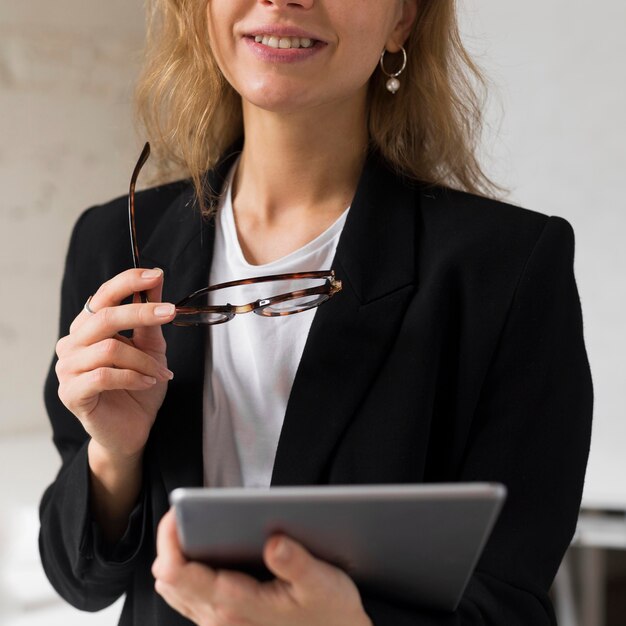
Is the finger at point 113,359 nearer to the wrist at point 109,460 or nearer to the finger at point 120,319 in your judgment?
the finger at point 120,319

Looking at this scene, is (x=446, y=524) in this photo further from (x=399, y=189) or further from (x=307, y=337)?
(x=399, y=189)

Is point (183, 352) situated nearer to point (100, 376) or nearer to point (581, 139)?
point (100, 376)

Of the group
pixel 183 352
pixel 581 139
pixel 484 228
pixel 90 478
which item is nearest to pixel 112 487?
pixel 90 478

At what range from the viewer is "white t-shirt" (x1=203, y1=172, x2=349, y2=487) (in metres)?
1.10

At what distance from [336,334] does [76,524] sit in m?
0.36

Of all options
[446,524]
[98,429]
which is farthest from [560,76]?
[446,524]

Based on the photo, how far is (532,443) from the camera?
102 centimetres

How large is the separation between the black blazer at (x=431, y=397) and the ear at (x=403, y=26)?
0.17 m

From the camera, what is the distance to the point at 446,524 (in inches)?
27.3

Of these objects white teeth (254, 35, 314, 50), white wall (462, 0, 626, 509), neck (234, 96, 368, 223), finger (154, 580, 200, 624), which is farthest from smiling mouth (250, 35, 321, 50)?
white wall (462, 0, 626, 509)

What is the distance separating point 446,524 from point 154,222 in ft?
2.36

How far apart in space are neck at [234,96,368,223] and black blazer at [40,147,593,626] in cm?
5

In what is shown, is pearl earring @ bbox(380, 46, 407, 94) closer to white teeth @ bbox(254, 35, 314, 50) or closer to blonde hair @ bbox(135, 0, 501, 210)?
blonde hair @ bbox(135, 0, 501, 210)

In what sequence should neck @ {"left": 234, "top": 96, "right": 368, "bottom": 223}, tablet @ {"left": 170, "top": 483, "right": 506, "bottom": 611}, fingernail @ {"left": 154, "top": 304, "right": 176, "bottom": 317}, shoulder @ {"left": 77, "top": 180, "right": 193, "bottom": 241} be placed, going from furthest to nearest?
1. shoulder @ {"left": 77, "top": 180, "right": 193, "bottom": 241}
2. neck @ {"left": 234, "top": 96, "right": 368, "bottom": 223}
3. fingernail @ {"left": 154, "top": 304, "right": 176, "bottom": 317}
4. tablet @ {"left": 170, "top": 483, "right": 506, "bottom": 611}
